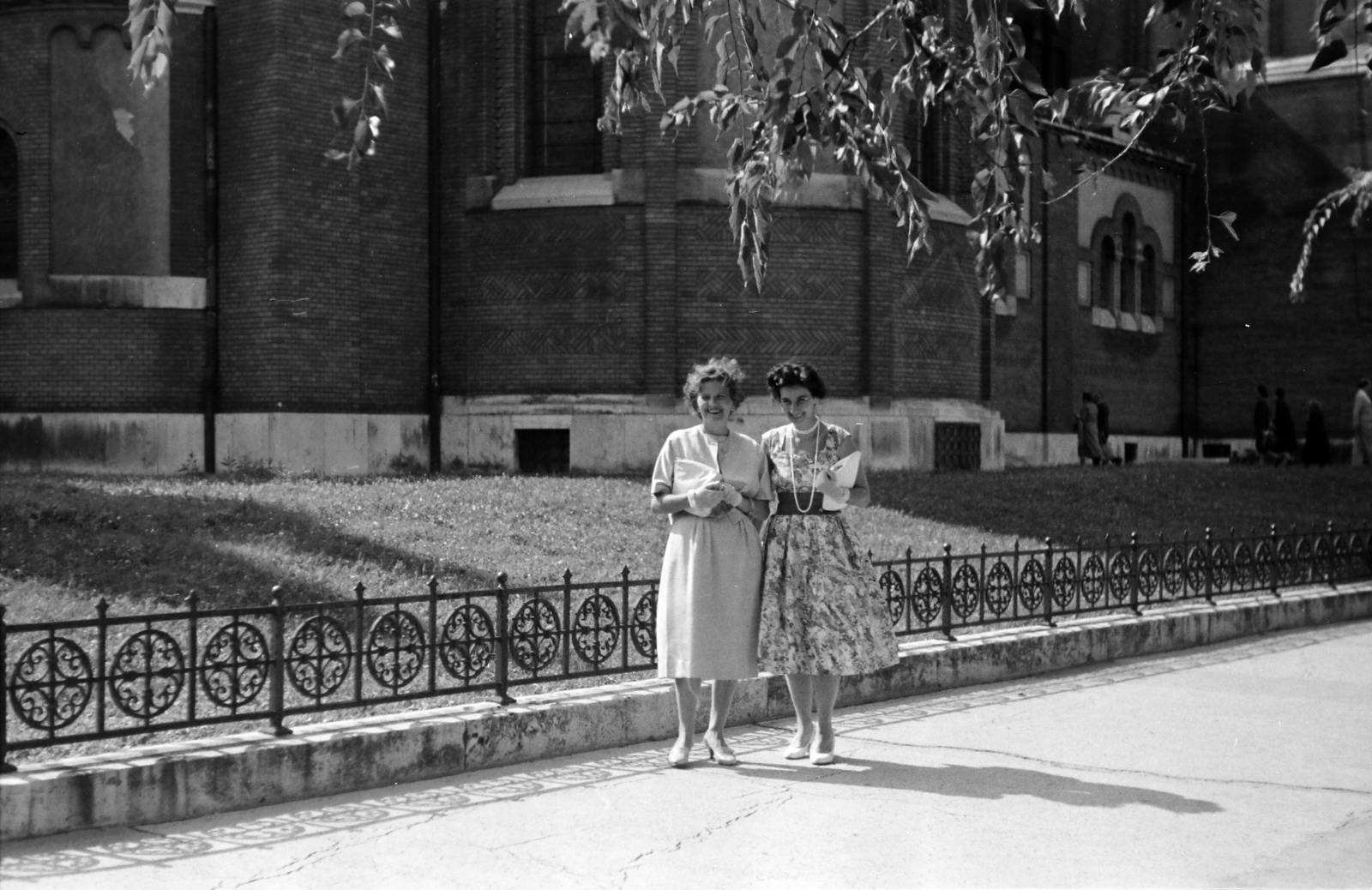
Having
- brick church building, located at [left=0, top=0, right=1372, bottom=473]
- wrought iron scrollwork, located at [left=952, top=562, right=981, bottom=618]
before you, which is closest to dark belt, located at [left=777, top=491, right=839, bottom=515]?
wrought iron scrollwork, located at [left=952, top=562, right=981, bottom=618]

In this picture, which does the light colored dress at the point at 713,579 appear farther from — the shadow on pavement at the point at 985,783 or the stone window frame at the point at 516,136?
the stone window frame at the point at 516,136

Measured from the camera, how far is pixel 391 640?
10180 millimetres

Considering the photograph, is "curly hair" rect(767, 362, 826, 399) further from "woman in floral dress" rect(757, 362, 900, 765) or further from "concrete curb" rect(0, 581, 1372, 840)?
"concrete curb" rect(0, 581, 1372, 840)

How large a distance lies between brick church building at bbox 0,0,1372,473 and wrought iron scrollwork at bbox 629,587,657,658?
11415mm

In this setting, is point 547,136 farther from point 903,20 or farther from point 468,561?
point 903,20

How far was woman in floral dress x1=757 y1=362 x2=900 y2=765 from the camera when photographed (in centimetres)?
761

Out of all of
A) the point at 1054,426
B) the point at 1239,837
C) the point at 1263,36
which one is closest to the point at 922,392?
the point at 1054,426

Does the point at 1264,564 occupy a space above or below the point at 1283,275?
below

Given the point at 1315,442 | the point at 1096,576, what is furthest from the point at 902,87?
the point at 1315,442

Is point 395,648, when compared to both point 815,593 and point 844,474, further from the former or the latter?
point 844,474

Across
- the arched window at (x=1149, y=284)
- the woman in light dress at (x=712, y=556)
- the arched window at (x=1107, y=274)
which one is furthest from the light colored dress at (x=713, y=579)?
the arched window at (x=1149, y=284)

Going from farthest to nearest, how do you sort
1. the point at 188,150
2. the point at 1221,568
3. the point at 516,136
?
the point at 516,136 < the point at 188,150 < the point at 1221,568

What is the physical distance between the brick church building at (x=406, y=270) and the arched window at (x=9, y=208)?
0.15ft

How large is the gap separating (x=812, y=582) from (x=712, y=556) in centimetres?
52
